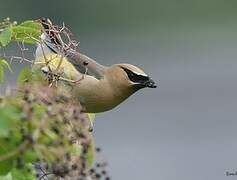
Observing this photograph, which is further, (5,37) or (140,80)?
(140,80)

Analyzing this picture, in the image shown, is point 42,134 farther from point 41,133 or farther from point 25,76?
point 25,76

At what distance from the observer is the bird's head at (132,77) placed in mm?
3469

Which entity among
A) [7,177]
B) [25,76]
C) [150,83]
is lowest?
[7,177]

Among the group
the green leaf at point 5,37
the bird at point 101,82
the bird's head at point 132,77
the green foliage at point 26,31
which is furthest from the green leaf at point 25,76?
the bird's head at point 132,77

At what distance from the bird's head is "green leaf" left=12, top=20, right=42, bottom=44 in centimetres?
110

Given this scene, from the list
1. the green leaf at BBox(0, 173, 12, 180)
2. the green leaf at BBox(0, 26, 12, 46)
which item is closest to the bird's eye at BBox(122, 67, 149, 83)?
the green leaf at BBox(0, 26, 12, 46)

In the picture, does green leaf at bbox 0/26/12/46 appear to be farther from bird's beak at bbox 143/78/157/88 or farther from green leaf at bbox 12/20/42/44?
bird's beak at bbox 143/78/157/88

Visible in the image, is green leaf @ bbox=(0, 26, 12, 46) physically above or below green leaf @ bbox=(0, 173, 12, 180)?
above

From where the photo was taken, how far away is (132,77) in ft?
11.7

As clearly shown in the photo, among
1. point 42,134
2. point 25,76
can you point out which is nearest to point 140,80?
point 25,76

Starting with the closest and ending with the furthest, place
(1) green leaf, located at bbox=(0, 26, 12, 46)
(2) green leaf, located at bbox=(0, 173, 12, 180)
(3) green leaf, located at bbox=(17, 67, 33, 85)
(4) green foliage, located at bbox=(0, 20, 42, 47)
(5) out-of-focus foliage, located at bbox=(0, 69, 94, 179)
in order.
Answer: (5) out-of-focus foliage, located at bbox=(0, 69, 94, 179)
(2) green leaf, located at bbox=(0, 173, 12, 180)
(1) green leaf, located at bbox=(0, 26, 12, 46)
(4) green foliage, located at bbox=(0, 20, 42, 47)
(3) green leaf, located at bbox=(17, 67, 33, 85)

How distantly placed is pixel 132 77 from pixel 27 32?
1.29 meters

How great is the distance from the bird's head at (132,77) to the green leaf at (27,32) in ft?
3.61

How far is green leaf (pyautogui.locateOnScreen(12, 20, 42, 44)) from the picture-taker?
2.30m
